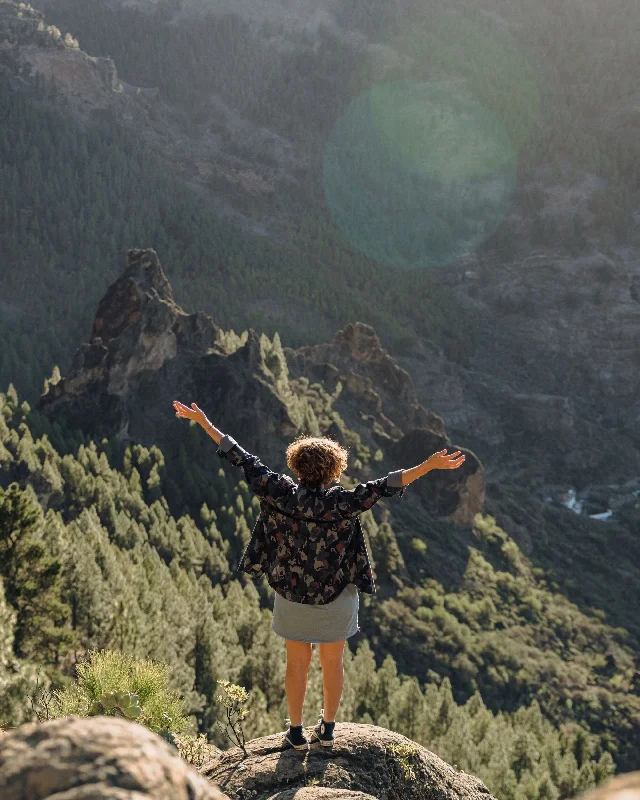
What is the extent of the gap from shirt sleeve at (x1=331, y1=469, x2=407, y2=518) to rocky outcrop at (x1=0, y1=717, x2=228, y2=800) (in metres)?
3.89

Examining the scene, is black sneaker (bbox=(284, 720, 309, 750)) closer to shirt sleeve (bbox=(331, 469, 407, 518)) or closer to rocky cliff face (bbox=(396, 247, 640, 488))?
shirt sleeve (bbox=(331, 469, 407, 518))

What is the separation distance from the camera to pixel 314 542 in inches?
315

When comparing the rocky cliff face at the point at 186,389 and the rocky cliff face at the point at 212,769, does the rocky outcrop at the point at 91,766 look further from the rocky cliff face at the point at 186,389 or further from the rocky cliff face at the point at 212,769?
the rocky cliff face at the point at 186,389

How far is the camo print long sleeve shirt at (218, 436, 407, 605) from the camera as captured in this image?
787 cm

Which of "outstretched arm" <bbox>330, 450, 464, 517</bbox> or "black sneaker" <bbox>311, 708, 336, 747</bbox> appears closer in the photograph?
"outstretched arm" <bbox>330, 450, 464, 517</bbox>

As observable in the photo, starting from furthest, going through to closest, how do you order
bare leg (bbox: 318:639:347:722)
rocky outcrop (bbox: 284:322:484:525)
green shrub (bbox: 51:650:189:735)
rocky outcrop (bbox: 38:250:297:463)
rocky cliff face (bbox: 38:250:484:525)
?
A: rocky outcrop (bbox: 284:322:484:525)
rocky cliff face (bbox: 38:250:484:525)
rocky outcrop (bbox: 38:250:297:463)
green shrub (bbox: 51:650:189:735)
bare leg (bbox: 318:639:347:722)

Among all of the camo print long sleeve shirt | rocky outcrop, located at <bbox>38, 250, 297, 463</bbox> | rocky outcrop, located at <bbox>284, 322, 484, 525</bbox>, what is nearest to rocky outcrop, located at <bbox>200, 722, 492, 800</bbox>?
the camo print long sleeve shirt

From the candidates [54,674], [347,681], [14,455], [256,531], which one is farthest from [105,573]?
[256,531]

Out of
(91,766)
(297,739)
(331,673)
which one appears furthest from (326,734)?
(91,766)

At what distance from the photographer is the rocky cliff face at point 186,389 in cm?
6056

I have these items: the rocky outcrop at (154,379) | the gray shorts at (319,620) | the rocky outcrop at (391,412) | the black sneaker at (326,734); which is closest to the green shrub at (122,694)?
the black sneaker at (326,734)

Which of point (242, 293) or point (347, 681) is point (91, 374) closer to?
point (347, 681)

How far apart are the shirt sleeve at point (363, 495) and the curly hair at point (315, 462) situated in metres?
0.22

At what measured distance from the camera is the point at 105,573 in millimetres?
32875
